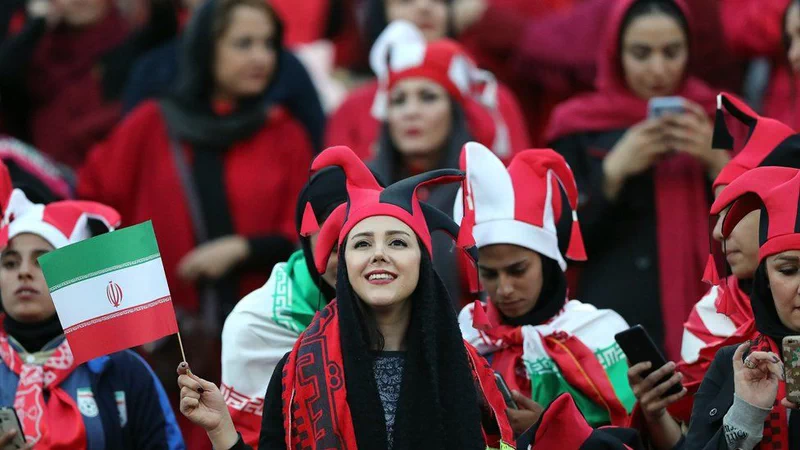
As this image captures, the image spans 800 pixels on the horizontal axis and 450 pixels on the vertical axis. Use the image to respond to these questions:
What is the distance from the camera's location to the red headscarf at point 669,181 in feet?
24.5

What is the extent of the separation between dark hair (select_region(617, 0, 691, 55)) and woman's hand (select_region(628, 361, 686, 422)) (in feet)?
7.40

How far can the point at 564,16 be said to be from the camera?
930cm

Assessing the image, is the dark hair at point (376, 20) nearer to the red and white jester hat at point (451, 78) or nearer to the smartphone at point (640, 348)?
the red and white jester hat at point (451, 78)

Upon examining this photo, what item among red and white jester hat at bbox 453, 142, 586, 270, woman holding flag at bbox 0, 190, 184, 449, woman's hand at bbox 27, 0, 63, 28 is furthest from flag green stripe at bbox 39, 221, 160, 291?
woman's hand at bbox 27, 0, 63, 28

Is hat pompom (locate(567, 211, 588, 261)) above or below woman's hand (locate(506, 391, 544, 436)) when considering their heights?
above

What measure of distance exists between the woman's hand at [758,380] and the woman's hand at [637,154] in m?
2.10

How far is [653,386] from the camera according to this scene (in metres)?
6.19

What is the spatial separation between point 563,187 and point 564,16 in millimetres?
2701

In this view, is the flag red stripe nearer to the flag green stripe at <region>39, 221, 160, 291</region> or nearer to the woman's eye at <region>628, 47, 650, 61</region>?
the flag green stripe at <region>39, 221, 160, 291</region>

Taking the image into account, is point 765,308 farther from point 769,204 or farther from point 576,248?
point 576,248

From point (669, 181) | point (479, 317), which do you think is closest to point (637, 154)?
point (669, 181)

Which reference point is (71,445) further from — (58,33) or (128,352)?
(58,33)

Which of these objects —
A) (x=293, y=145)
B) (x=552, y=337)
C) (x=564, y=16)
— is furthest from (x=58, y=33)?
(x=552, y=337)

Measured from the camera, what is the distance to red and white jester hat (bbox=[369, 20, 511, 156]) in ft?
27.0
